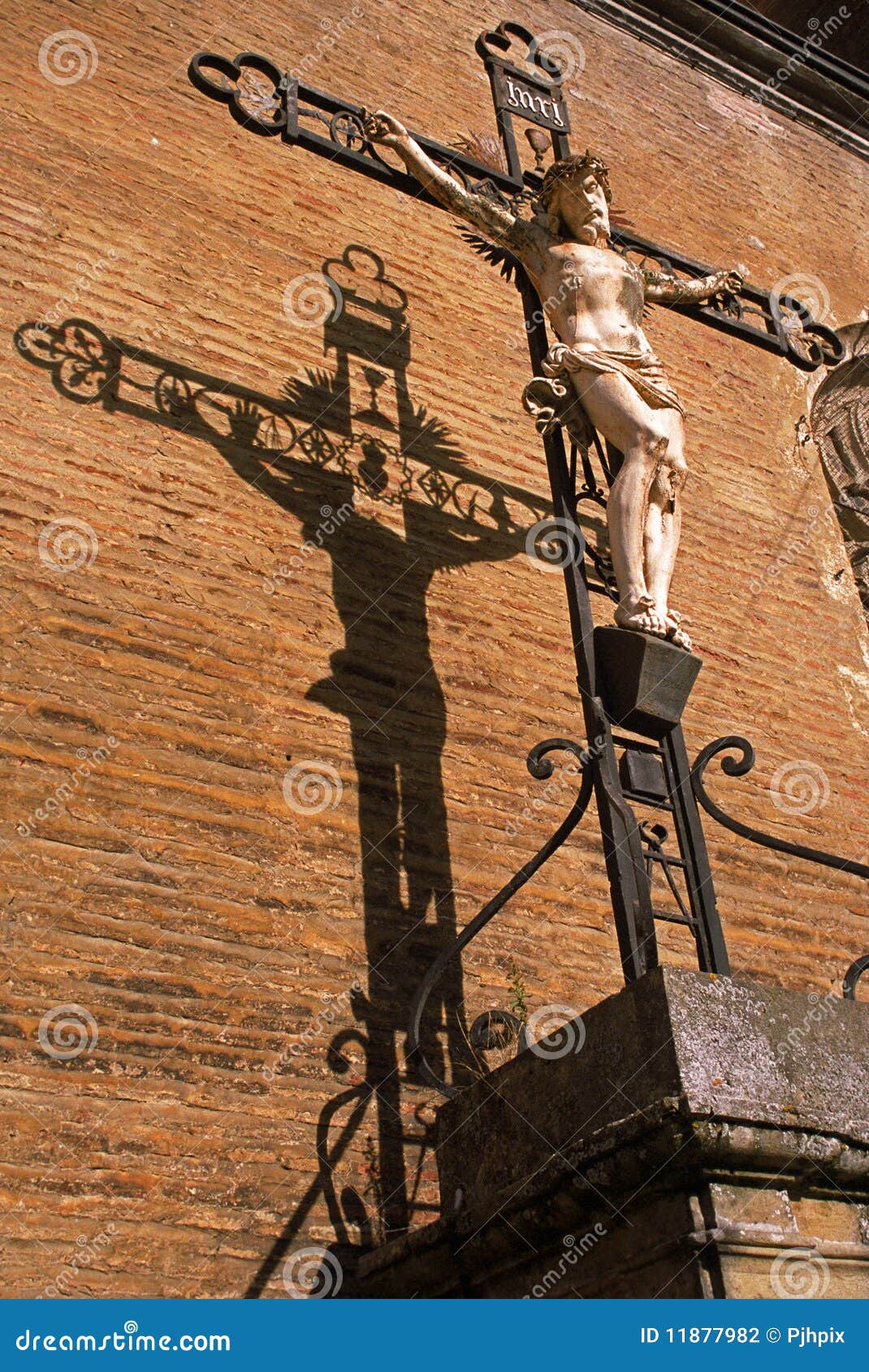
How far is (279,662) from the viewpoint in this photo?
215 inches

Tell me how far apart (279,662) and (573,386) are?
1567 mm

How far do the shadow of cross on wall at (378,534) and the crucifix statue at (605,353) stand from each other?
4.12ft

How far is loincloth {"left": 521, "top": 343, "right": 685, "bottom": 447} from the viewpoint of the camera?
485cm

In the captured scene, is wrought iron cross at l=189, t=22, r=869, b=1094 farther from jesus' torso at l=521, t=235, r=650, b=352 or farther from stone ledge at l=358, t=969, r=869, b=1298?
stone ledge at l=358, t=969, r=869, b=1298

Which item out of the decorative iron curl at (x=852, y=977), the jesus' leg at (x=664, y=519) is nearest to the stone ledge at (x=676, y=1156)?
the decorative iron curl at (x=852, y=977)

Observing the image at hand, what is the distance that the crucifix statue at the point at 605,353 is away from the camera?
4.62m

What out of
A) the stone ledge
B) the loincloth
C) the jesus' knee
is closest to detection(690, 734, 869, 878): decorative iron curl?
the stone ledge

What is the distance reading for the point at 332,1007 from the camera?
4773 millimetres

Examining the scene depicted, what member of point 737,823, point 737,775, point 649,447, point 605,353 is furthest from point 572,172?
point 737,823

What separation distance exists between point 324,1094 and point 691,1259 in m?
1.75

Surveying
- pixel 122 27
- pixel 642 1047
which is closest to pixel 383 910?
pixel 642 1047

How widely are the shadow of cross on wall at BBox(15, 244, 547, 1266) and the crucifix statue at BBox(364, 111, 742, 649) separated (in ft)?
4.12

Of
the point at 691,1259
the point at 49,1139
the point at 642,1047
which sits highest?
→ the point at 49,1139

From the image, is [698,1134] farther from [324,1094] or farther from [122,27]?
[122,27]
